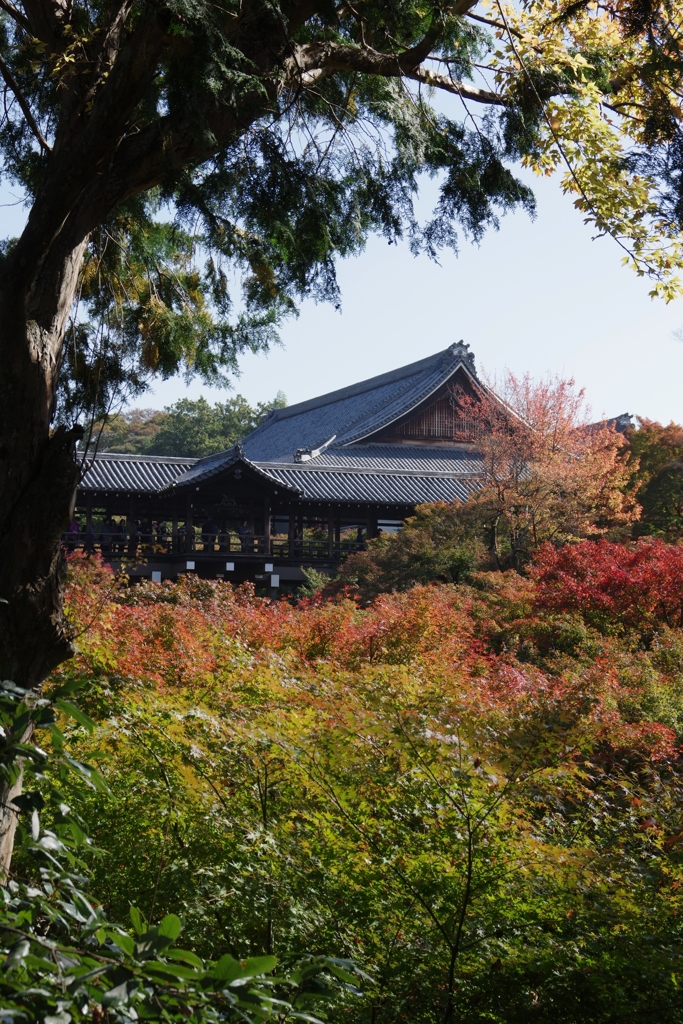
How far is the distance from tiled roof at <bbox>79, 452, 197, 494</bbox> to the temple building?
0.04 metres

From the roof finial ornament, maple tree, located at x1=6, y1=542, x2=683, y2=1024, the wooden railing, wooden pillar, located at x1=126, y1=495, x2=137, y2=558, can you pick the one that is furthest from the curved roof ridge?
maple tree, located at x1=6, y1=542, x2=683, y2=1024

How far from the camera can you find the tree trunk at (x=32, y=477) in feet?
11.1

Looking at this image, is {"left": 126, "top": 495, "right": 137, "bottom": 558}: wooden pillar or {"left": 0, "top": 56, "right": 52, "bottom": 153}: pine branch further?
{"left": 126, "top": 495, "right": 137, "bottom": 558}: wooden pillar

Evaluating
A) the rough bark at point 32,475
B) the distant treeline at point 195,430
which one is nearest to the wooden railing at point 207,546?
the rough bark at point 32,475

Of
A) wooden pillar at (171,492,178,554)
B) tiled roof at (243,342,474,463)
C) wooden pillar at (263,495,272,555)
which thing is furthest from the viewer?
tiled roof at (243,342,474,463)

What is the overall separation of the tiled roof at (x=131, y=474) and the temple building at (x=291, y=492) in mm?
37

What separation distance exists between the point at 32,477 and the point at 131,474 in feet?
74.8

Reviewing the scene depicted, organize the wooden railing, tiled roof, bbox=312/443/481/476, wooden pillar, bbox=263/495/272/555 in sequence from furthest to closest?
tiled roof, bbox=312/443/481/476 → wooden pillar, bbox=263/495/272/555 → the wooden railing

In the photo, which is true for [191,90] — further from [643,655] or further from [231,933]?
[643,655]

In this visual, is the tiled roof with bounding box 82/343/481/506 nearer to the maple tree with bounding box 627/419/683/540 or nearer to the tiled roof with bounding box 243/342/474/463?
the tiled roof with bounding box 243/342/474/463

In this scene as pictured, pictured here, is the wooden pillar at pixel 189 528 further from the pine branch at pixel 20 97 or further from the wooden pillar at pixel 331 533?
the pine branch at pixel 20 97

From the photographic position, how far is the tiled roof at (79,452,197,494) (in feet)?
81.8

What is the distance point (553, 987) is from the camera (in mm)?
3340

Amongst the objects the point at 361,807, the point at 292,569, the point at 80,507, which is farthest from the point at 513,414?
the point at 361,807
